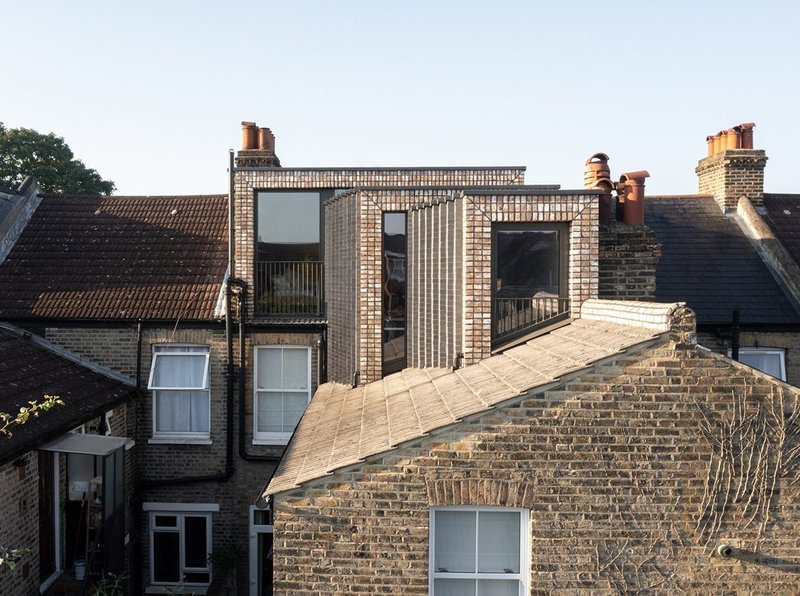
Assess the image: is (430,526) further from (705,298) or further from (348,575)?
(705,298)

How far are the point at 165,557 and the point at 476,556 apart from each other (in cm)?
978

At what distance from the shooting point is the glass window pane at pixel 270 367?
530 inches

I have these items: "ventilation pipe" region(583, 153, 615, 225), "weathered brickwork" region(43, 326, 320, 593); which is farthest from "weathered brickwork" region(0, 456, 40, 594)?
"ventilation pipe" region(583, 153, 615, 225)

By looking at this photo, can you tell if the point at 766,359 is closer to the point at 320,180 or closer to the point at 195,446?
the point at 320,180

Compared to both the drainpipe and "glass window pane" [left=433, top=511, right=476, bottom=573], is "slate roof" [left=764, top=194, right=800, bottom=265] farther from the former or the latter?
the drainpipe

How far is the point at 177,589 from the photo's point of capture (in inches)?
511

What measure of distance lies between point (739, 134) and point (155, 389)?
15.7 meters

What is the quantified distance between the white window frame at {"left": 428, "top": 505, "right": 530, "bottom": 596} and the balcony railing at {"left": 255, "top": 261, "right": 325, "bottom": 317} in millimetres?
7668

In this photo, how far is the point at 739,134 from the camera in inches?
630

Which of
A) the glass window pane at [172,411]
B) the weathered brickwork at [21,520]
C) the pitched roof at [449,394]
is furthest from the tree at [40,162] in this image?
the pitched roof at [449,394]

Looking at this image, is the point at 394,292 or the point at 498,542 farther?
the point at 394,292

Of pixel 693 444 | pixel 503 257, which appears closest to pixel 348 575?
pixel 693 444

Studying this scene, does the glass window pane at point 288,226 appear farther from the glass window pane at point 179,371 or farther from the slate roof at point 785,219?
the slate roof at point 785,219

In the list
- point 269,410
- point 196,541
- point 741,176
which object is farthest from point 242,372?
point 741,176
